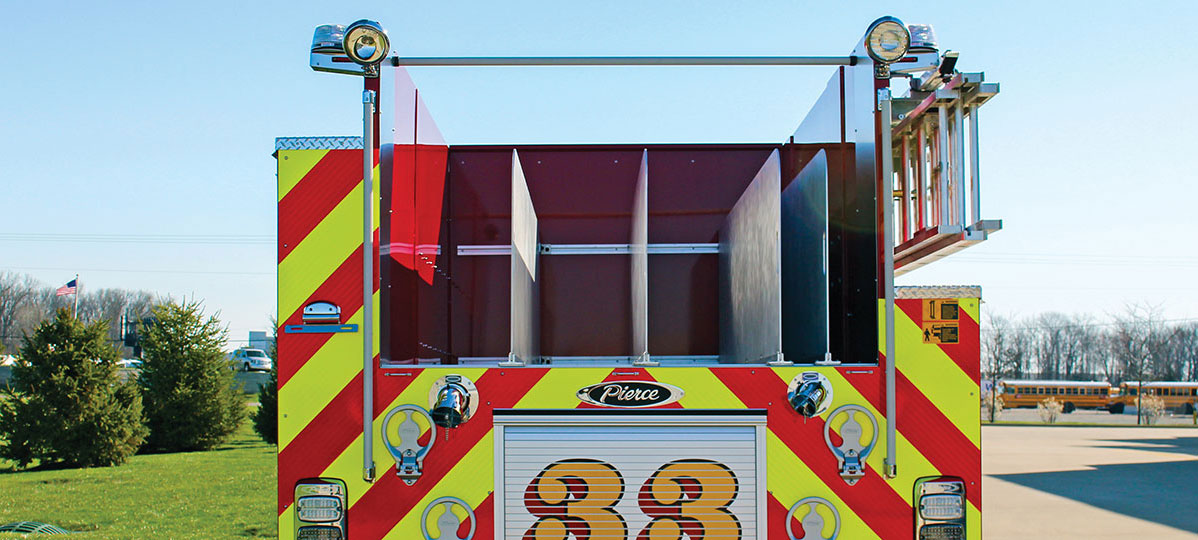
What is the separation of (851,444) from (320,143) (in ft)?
6.52

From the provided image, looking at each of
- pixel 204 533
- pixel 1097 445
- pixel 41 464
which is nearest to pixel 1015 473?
pixel 1097 445

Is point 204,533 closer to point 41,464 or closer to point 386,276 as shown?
point 386,276

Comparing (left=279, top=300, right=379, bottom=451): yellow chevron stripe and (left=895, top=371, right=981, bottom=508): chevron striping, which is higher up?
(left=279, top=300, right=379, bottom=451): yellow chevron stripe

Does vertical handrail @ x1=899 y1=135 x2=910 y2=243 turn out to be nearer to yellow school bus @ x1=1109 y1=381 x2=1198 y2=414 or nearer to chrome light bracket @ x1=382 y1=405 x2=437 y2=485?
chrome light bracket @ x1=382 y1=405 x2=437 y2=485

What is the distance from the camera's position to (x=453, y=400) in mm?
3055

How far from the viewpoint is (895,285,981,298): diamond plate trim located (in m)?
3.20

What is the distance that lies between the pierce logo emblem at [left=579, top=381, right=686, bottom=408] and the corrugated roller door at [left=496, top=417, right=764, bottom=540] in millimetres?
72

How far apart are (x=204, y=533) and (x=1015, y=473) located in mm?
13531

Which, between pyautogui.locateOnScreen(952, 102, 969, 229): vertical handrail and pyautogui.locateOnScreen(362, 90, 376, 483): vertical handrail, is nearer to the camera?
pyautogui.locateOnScreen(362, 90, 376, 483): vertical handrail

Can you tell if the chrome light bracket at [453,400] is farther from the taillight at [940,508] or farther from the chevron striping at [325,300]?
the taillight at [940,508]

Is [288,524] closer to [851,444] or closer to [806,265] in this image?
[851,444]

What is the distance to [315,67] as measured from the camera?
3242 millimetres

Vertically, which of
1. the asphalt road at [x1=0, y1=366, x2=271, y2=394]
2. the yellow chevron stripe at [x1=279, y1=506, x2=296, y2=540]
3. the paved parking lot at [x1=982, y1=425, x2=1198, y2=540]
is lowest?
the asphalt road at [x1=0, y1=366, x2=271, y2=394]

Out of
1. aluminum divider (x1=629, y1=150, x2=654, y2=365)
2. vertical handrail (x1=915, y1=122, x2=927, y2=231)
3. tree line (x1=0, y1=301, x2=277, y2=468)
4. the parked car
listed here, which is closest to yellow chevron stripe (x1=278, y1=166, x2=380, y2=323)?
aluminum divider (x1=629, y1=150, x2=654, y2=365)
